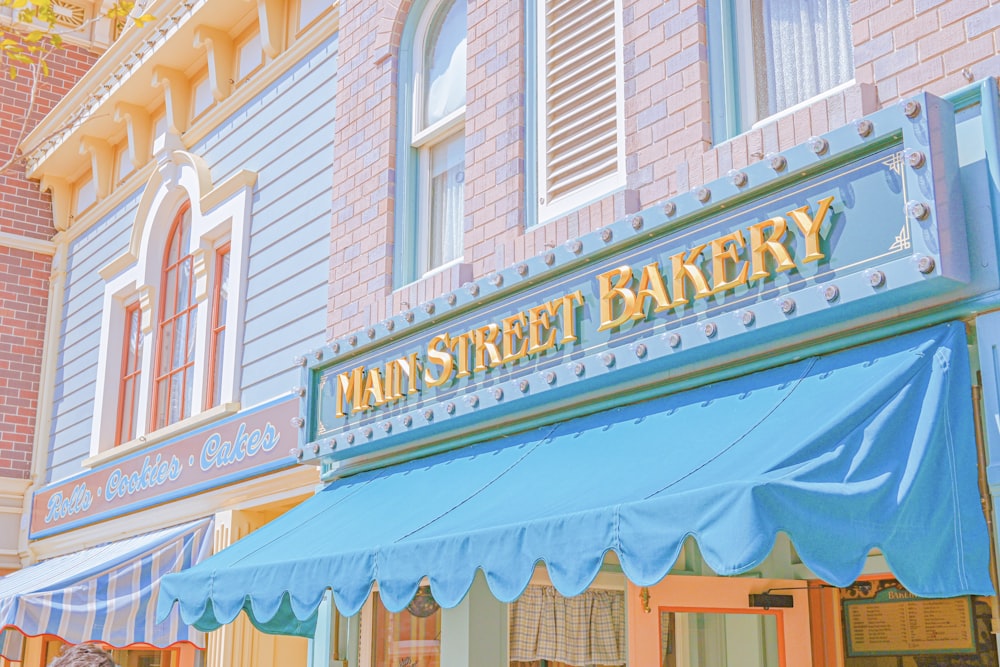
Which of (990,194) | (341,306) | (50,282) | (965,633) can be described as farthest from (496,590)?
(50,282)

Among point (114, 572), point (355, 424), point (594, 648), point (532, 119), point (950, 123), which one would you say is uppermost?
point (532, 119)

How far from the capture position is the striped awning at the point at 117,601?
9133 mm

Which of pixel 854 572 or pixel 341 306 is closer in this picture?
pixel 854 572

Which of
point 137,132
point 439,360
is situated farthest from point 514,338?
point 137,132

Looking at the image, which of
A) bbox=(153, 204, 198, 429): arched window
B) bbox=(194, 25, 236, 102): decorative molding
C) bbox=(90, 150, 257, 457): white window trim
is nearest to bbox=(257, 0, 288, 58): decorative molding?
bbox=(194, 25, 236, 102): decorative molding

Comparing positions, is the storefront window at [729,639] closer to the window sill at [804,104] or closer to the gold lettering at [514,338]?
the gold lettering at [514,338]

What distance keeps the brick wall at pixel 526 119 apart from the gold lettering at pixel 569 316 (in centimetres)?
44

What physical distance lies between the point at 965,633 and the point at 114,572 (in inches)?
254

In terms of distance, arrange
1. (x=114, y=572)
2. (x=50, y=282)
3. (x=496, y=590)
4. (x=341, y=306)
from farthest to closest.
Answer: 1. (x=50, y=282)
2. (x=114, y=572)
3. (x=341, y=306)
4. (x=496, y=590)

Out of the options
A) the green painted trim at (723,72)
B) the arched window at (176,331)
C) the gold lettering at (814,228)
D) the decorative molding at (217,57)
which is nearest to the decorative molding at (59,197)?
the arched window at (176,331)

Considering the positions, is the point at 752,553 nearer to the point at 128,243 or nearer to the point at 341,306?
the point at 341,306

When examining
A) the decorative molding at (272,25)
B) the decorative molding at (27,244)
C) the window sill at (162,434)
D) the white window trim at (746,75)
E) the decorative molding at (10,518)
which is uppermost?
the decorative molding at (272,25)

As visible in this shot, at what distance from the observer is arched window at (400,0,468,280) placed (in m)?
8.00

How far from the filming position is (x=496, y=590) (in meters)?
4.95
